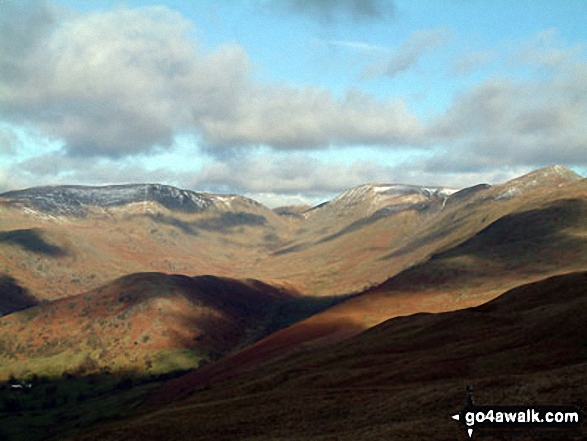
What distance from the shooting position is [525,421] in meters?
31.1

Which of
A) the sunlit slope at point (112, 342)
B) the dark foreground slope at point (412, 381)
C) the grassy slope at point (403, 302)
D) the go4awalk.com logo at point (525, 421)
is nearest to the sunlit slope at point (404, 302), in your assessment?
the grassy slope at point (403, 302)

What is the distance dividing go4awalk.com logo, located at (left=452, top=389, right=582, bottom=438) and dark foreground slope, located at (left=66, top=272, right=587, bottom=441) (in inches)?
58.1

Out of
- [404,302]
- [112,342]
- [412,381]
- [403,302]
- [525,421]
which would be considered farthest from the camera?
[112,342]

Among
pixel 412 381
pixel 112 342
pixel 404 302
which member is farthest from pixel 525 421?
pixel 112 342

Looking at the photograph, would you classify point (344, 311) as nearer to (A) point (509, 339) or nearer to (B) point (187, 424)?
(A) point (509, 339)

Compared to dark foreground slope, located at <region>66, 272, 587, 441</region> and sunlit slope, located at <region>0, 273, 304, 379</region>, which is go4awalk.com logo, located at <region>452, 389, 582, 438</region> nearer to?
dark foreground slope, located at <region>66, 272, 587, 441</region>

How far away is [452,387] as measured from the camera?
47344 millimetres

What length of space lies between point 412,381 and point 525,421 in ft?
96.8

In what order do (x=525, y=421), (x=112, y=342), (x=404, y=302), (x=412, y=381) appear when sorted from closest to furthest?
(x=525, y=421) < (x=412, y=381) < (x=404, y=302) < (x=112, y=342)

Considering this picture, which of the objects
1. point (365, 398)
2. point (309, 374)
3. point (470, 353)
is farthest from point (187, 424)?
point (470, 353)

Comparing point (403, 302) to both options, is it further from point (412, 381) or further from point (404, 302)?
point (412, 381)

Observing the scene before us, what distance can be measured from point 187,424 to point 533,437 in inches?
1462

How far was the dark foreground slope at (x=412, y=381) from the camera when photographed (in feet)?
135

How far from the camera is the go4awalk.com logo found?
30406mm
